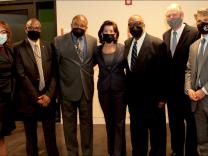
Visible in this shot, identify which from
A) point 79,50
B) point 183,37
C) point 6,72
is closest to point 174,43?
point 183,37

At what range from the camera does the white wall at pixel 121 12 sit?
5200 mm

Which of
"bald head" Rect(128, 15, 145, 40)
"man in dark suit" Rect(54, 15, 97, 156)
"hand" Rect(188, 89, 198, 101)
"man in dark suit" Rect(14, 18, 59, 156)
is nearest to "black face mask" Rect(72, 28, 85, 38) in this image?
"man in dark suit" Rect(54, 15, 97, 156)

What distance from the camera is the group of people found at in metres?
3.34

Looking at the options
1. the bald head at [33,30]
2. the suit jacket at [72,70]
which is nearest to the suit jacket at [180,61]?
the suit jacket at [72,70]

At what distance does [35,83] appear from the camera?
3484mm

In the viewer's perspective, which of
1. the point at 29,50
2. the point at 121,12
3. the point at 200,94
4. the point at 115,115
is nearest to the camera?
the point at 200,94

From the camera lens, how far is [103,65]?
11.5ft

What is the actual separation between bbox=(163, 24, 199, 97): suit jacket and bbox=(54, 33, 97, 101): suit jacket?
93 cm

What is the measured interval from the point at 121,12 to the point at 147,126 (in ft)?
8.36

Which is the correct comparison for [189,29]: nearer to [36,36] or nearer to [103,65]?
[103,65]

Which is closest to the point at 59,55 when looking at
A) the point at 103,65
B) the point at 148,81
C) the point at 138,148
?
the point at 103,65

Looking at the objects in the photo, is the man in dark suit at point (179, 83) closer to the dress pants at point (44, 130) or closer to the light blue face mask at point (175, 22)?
the light blue face mask at point (175, 22)

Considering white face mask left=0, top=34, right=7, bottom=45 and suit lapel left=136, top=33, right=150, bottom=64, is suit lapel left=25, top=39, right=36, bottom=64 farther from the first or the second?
suit lapel left=136, top=33, right=150, bottom=64

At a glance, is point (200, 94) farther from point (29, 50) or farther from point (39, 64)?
point (29, 50)
